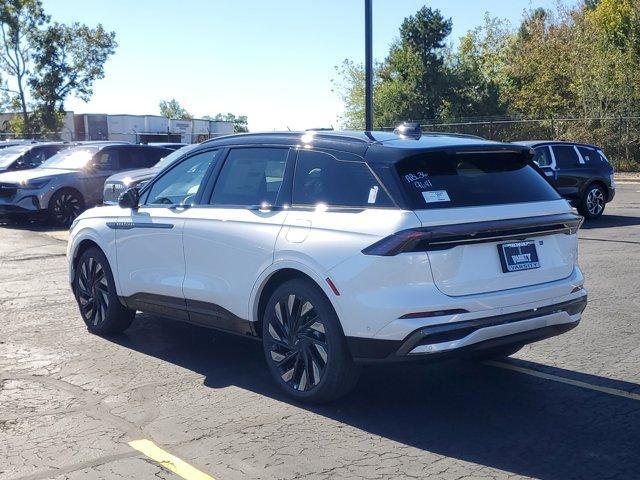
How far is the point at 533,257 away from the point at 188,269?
A: 103 inches

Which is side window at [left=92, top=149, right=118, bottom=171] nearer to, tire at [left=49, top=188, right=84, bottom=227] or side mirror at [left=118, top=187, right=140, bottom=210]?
tire at [left=49, top=188, right=84, bottom=227]

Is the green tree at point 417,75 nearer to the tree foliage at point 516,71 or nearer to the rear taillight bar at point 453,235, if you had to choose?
the tree foliage at point 516,71

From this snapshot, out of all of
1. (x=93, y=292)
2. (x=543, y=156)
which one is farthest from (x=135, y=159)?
(x=93, y=292)

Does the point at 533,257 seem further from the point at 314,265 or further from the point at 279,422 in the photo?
the point at 279,422

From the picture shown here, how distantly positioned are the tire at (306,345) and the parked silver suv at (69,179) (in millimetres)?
12972

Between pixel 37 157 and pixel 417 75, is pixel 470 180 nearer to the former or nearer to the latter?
pixel 37 157

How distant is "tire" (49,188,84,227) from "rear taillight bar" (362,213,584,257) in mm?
13908

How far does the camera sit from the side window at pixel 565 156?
17.6m

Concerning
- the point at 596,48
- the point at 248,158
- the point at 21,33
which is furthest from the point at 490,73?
the point at 248,158

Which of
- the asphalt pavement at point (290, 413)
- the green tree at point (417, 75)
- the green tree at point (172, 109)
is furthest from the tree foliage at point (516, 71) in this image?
the green tree at point (172, 109)

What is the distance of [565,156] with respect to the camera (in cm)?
1772

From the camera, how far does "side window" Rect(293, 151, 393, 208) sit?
5.38 metres

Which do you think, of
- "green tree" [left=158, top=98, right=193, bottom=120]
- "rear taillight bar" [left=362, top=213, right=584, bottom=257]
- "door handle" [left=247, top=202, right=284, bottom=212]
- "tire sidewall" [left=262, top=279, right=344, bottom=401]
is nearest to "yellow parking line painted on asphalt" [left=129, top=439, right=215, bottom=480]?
"tire sidewall" [left=262, top=279, right=344, bottom=401]

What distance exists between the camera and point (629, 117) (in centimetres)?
3447
